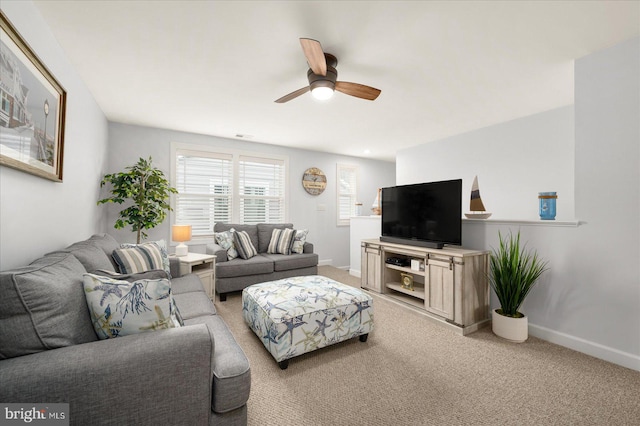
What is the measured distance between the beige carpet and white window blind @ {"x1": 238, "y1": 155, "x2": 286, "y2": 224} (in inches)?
108

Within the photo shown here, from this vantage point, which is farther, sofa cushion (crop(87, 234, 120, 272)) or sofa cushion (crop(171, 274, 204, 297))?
sofa cushion (crop(171, 274, 204, 297))

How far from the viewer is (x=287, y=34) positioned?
1.89 metres

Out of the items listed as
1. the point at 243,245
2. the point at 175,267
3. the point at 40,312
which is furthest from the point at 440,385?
the point at 243,245

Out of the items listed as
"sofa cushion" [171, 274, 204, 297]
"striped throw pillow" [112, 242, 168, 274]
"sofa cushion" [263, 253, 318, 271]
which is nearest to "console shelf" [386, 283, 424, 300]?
"sofa cushion" [263, 253, 318, 271]

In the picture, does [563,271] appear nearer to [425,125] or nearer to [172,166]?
[425,125]

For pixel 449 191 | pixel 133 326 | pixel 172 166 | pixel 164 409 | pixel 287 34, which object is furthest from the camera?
pixel 172 166

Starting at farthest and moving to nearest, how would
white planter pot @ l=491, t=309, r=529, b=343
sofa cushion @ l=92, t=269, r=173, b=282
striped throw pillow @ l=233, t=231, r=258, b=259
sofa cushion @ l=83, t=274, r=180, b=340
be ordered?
striped throw pillow @ l=233, t=231, r=258, b=259 < white planter pot @ l=491, t=309, r=529, b=343 < sofa cushion @ l=92, t=269, r=173, b=282 < sofa cushion @ l=83, t=274, r=180, b=340

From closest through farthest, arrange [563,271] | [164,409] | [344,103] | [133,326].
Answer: [164,409] < [133,326] < [563,271] < [344,103]

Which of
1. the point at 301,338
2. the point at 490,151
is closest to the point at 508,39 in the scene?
the point at 490,151

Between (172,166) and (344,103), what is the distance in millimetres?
2879

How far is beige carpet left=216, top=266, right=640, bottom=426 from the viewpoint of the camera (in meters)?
1.48

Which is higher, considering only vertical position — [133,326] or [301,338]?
[133,326]

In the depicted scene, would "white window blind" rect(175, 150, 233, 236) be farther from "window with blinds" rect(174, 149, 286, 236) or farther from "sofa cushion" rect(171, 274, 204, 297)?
"sofa cushion" rect(171, 274, 204, 297)

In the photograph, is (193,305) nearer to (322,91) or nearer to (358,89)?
(322,91)
